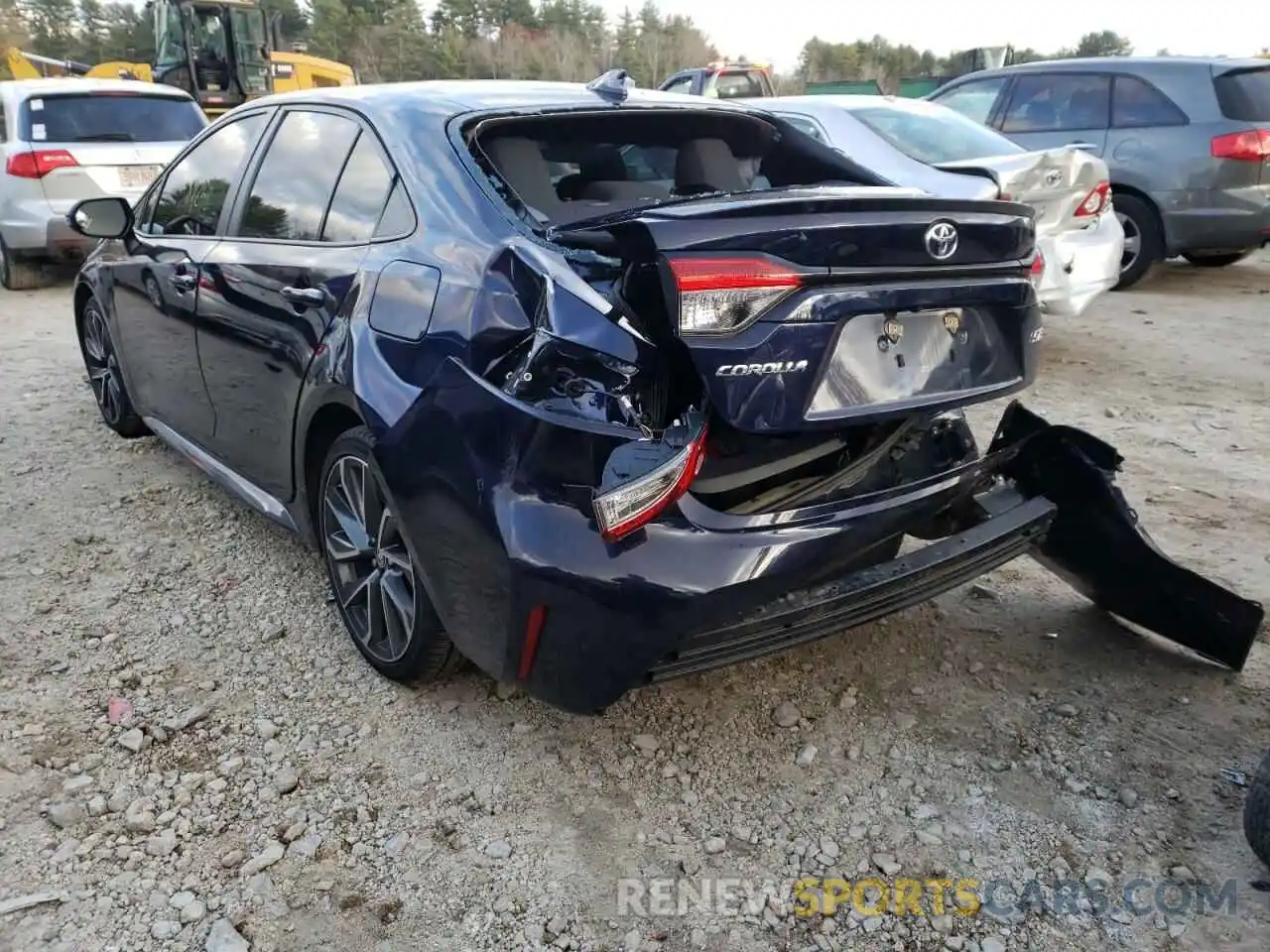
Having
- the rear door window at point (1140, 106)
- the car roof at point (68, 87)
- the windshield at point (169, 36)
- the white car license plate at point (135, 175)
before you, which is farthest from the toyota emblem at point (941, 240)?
the windshield at point (169, 36)

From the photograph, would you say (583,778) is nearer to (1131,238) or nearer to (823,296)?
(823,296)

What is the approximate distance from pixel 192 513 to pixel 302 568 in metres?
0.78

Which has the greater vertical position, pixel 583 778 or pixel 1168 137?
pixel 1168 137

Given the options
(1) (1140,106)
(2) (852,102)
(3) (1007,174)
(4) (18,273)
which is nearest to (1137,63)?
(1) (1140,106)

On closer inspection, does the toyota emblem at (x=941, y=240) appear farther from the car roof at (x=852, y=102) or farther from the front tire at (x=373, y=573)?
the car roof at (x=852, y=102)

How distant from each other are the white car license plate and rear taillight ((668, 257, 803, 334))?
26.4 ft

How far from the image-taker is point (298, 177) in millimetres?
3182

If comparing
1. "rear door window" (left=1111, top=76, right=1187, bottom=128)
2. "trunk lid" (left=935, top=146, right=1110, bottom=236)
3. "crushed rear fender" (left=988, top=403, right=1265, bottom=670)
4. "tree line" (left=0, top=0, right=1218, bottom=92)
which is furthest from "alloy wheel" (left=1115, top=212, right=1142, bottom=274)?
"tree line" (left=0, top=0, right=1218, bottom=92)

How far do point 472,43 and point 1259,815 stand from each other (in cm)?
5913

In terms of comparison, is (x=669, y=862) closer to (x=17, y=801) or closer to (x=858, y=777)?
(x=858, y=777)

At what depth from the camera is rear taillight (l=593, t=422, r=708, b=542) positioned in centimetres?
201

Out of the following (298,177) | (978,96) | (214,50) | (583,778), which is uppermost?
(214,50)

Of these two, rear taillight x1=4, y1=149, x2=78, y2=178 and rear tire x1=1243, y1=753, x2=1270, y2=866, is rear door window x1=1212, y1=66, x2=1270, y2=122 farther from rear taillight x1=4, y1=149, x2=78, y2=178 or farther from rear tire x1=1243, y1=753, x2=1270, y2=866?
rear taillight x1=4, y1=149, x2=78, y2=178

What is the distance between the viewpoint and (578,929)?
206 centimetres
